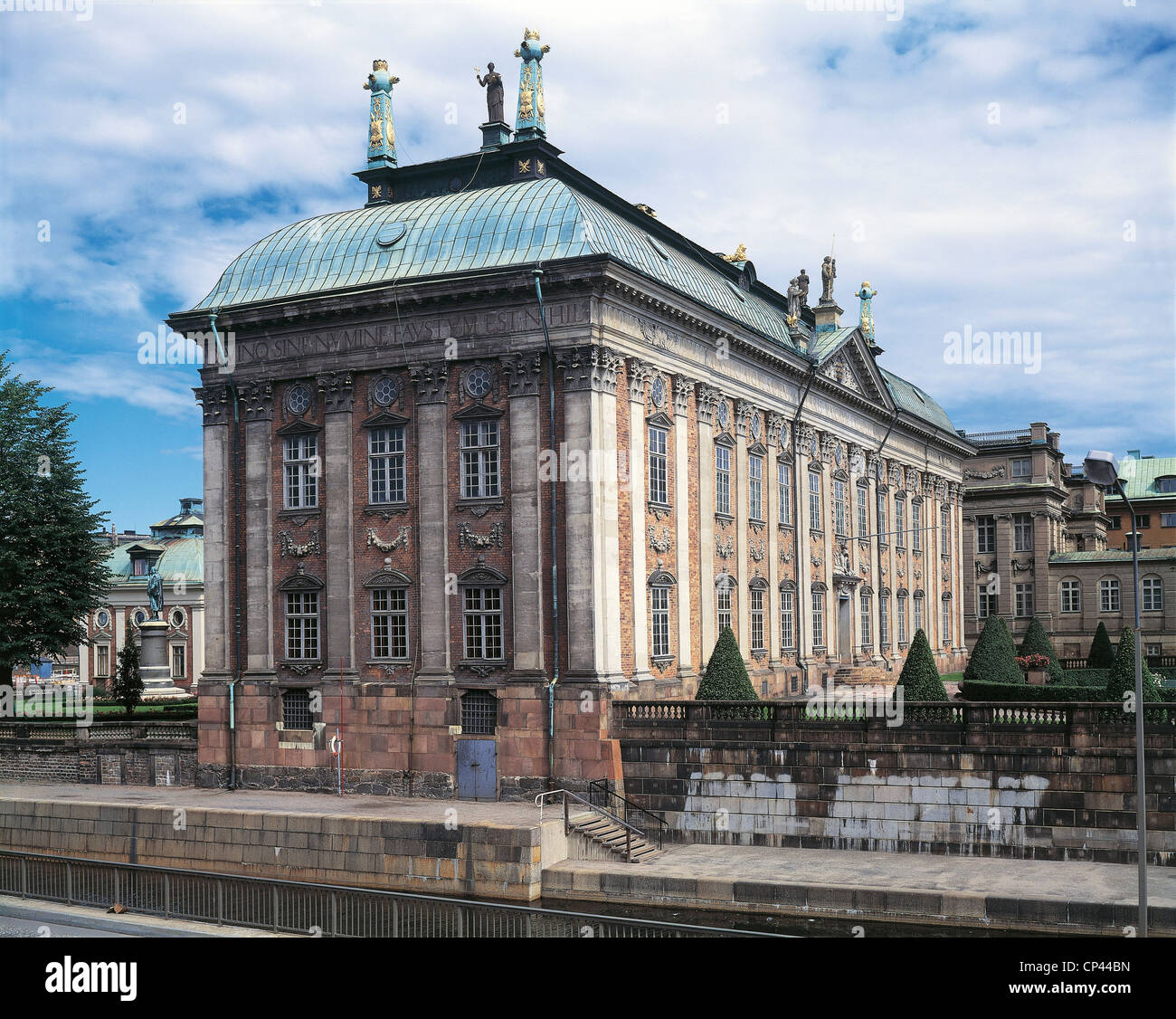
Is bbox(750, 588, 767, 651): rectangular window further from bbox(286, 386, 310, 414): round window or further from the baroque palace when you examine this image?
bbox(286, 386, 310, 414): round window

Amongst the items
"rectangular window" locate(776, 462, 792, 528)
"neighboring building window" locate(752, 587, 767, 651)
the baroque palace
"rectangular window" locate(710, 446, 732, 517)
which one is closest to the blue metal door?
the baroque palace

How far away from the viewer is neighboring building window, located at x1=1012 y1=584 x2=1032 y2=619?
266 feet

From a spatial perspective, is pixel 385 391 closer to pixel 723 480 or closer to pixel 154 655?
pixel 723 480

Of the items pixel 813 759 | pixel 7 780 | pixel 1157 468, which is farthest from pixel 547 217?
pixel 1157 468

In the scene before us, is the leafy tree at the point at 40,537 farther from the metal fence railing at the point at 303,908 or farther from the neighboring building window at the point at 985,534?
the neighboring building window at the point at 985,534

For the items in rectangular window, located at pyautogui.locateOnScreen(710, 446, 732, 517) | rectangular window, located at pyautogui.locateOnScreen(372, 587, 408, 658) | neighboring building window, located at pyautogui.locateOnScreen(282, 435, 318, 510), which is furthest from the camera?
rectangular window, located at pyautogui.locateOnScreen(710, 446, 732, 517)

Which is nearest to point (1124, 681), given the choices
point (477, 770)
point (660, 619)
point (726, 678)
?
point (726, 678)

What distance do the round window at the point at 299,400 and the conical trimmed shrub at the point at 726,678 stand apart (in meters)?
14.4

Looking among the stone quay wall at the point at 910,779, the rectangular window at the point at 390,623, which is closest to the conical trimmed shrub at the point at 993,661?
the stone quay wall at the point at 910,779

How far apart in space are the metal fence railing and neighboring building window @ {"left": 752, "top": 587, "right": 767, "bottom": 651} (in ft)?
81.7

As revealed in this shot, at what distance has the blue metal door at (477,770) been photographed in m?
34.1

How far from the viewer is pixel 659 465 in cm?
3756
